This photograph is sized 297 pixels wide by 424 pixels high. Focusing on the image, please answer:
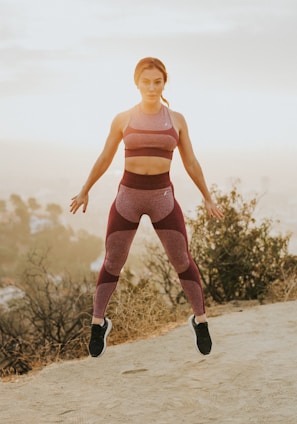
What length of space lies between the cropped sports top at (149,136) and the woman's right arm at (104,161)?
0.35ft

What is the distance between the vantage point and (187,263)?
4402 mm

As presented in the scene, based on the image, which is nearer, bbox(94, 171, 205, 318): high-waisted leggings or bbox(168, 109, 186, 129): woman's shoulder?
bbox(94, 171, 205, 318): high-waisted leggings

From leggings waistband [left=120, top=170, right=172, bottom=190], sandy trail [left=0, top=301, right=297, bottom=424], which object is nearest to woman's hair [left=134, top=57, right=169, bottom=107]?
leggings waistband [left=120, top=170, right=172, bottom=190]

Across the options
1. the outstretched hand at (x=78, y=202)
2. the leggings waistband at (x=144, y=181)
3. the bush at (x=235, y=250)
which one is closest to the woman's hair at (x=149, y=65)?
the leggings waistband at (x=144, y=181)

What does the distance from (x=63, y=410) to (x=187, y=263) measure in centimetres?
310

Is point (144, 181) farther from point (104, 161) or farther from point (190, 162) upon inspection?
point (190, 162)

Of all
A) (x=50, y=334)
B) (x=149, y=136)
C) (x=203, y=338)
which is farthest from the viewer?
(x=50, y=334)

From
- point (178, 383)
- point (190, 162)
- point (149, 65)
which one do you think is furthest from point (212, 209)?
point (178, 383)

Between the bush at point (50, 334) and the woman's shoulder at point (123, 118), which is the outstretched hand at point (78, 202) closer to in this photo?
the woman's shoulder at point (123, 118)

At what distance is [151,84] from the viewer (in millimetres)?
4238

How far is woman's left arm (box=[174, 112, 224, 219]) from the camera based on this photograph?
14.4 ft

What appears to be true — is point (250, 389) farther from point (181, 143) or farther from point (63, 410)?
point (181, 143)

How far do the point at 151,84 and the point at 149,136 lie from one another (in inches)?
16.5

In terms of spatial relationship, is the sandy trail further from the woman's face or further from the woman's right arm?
the woman's face
